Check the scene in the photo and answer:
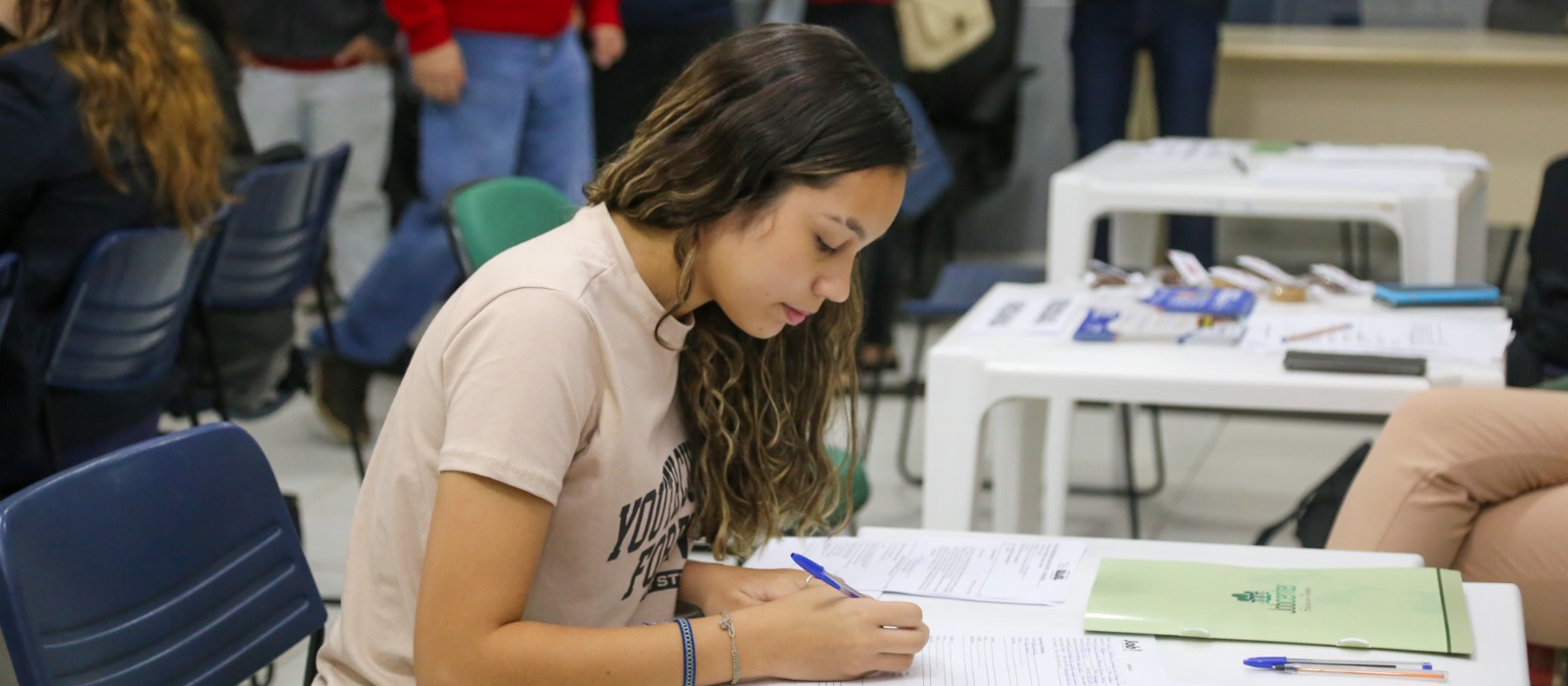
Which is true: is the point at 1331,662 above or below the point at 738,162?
below

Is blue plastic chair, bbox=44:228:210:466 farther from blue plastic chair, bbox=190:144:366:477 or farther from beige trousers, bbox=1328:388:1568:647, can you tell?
beige trousers, bbox=1328:388:1568:647

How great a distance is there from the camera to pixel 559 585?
44.8 inches

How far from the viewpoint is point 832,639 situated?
1039 mm

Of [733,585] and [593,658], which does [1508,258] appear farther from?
[593,658]

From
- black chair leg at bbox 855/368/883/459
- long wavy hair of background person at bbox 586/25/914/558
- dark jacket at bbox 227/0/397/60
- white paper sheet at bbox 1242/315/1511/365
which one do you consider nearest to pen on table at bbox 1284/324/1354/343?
white paper sheet at bbox 1242/315/1511/365

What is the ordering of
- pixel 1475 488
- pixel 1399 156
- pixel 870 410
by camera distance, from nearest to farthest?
1. pixel 1475 488
2. pixel 1399 156
3. pixel 870 410

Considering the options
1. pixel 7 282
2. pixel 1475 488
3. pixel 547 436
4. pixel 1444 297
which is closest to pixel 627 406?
pixel 547 436

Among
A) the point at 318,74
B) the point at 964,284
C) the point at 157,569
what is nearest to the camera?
the point at 157,569

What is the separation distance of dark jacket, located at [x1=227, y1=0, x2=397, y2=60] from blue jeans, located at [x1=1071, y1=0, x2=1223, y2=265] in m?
1.86

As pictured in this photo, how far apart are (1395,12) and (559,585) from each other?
4.18 metres

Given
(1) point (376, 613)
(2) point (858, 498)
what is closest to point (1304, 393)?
(2) point (858, 498)

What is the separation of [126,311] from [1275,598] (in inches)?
72.5

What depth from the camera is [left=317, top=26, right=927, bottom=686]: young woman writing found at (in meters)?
1.00

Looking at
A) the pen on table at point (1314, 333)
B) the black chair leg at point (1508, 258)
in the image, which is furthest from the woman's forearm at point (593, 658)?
the black chair leg at point (1508, 258)
